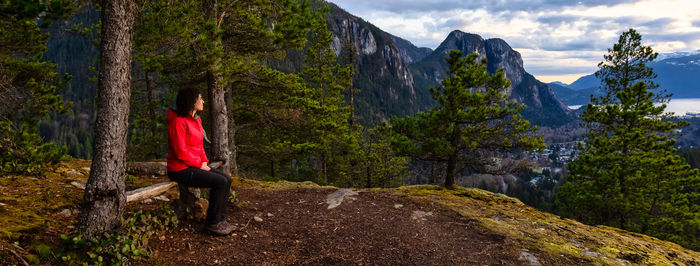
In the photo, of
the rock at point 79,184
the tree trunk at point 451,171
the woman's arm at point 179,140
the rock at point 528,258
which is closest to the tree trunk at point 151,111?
the rock at point 79,184

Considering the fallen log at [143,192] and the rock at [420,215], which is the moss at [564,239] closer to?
the rock at [420,215]

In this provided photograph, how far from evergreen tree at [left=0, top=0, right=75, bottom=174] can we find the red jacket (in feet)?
7.24

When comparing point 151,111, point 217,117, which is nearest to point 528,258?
point 217,117

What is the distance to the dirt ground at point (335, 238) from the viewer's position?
164 inches

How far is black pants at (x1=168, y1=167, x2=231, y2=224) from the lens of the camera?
163 inches

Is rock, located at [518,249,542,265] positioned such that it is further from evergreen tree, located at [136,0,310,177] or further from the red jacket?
evergreen tree, located at [136,0,310,177]

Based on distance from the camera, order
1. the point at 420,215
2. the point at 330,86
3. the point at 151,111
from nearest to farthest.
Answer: the point at 420,215 < the point at 151,111 < the point at 330,86

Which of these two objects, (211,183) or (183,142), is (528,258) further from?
(183,142)

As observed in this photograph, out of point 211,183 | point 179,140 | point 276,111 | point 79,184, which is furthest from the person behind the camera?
point 276,111

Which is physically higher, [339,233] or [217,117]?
[217,117]

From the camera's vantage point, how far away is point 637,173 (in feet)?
46.0

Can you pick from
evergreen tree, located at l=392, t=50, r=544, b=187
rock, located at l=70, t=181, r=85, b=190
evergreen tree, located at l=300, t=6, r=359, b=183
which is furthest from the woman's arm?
evergreen tree, located at l=300, t=6, r=359, b=183

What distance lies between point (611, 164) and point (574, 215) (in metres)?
3.94

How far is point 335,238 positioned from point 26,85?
285 inches
